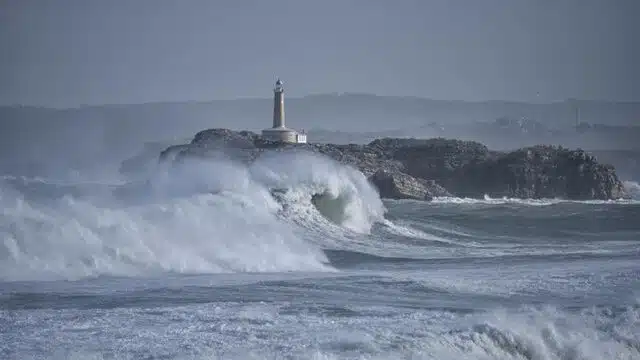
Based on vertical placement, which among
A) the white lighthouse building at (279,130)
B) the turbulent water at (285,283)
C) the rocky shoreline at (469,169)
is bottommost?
the turbulent water at (285,283)

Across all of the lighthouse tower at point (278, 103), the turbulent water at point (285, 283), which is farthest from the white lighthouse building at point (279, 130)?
the turbulent water at point (285, 283)

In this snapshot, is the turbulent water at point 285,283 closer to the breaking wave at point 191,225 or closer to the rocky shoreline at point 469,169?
the breaking wave at point 191,225

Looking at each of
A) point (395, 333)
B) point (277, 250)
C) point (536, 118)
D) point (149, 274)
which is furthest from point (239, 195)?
point (536, 118)

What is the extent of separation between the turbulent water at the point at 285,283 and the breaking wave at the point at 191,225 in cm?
4

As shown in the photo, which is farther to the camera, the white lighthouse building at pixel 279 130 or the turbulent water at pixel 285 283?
the white lighthouse building at pixel 279 130

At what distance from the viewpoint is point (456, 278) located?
1708 cm

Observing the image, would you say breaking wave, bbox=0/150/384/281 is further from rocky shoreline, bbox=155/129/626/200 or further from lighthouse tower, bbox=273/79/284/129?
lighthouse tower, bbox=273/79/284/129

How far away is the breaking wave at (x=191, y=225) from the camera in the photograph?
16.4 m

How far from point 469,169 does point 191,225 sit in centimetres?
2770

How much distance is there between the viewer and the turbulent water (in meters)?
11.9

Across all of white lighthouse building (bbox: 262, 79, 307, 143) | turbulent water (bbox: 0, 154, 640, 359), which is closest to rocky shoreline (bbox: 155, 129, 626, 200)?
white lighthouse building (bbox: 262, 79, 307, 143)

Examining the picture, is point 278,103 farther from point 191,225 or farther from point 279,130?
point 191,225

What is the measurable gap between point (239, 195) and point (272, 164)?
5.53m

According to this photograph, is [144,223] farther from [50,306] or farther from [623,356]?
[623,356]
